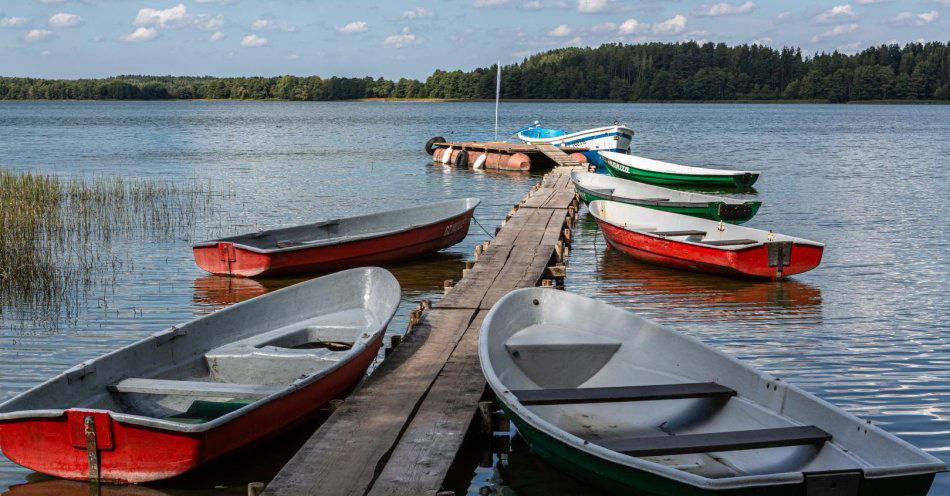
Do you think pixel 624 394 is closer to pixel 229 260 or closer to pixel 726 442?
pixel 726 442

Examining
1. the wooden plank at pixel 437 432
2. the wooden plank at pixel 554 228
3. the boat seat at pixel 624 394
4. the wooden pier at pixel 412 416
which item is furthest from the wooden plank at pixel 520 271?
the boat seat at pixel 624 394

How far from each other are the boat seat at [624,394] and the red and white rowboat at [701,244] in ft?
22.8

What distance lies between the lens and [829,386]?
852cm

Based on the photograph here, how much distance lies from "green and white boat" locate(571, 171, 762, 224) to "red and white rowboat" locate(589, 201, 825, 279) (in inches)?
58.5

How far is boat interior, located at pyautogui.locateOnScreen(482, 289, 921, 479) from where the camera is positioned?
5371 mm

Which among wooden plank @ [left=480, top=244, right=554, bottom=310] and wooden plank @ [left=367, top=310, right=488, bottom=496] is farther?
wooden plank @ [left=480, top=244, right=554, bottom=310]

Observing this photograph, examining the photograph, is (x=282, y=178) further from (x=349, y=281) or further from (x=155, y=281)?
(x=349, y=281)

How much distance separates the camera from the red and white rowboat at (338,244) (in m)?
13.3

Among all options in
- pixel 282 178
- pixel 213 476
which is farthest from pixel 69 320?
pixel 282 178

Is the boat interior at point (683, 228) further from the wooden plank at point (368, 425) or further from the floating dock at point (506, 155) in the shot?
the floating dock at point (506, 155)

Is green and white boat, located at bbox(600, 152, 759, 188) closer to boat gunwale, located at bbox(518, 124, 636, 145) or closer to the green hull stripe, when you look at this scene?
the green hull stripe

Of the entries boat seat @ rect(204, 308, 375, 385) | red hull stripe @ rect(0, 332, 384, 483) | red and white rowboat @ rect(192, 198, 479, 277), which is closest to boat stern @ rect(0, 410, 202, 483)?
red hull stripe @ rect(0, 332, 384, 483)

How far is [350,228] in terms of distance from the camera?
15.1 m

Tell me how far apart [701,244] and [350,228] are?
552 centimetres
